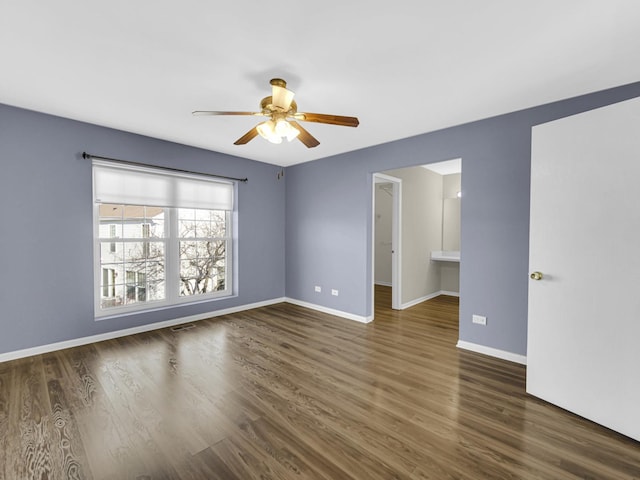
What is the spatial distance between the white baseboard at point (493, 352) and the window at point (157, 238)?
3.55m

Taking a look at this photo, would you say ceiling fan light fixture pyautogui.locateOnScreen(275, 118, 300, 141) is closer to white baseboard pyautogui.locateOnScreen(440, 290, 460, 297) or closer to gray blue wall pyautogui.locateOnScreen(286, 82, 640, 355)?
gray blue wall pyautogui.locateOnScreen(286, 82, 640, 355)

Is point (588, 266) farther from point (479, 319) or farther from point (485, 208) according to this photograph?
point (479, 319)

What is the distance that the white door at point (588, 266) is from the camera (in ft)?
6.04

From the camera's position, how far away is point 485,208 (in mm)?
3105

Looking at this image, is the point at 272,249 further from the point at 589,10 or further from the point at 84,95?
the point at 589,10

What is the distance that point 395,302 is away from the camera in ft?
16.1

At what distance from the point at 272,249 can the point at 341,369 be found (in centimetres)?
292

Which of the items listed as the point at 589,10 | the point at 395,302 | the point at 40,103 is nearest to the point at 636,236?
the point at 589,10

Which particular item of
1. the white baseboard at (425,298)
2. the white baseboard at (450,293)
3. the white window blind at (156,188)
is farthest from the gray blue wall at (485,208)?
the white baseboard at (450,293)

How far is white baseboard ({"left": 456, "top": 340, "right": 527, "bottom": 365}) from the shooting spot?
2879 mm

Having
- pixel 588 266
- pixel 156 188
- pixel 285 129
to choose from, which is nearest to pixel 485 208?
pixel 588 266

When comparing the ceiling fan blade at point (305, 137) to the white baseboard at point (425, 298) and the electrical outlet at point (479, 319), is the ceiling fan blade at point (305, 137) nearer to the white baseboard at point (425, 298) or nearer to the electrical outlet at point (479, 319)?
the electrical outlet at point (479, 319)

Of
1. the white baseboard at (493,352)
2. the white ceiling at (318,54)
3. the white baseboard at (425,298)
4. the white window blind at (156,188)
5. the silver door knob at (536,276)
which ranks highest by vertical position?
the white ceiling at (318,54)

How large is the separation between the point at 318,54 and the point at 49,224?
10.8ft
